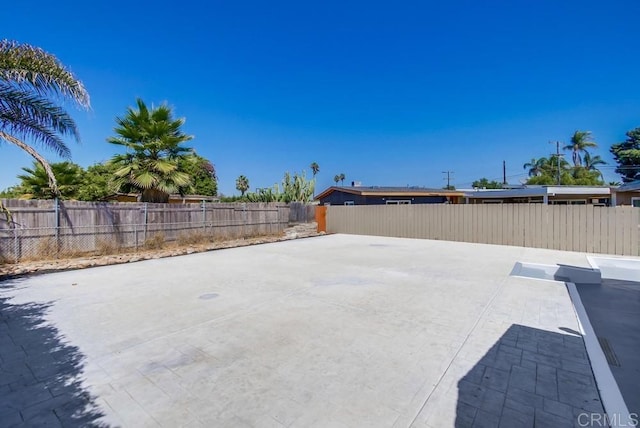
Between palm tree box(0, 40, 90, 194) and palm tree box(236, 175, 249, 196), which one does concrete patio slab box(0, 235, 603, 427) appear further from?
palm tree box(236, 175, 249, 196)

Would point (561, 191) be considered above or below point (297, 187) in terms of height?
below

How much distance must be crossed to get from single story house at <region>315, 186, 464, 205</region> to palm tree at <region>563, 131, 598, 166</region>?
25.5 m

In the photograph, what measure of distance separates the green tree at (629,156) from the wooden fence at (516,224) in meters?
28.2

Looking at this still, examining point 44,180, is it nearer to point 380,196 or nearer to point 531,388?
point 380,196

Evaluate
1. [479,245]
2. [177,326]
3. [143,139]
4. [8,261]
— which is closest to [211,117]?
[143,139]

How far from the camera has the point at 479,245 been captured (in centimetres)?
1172

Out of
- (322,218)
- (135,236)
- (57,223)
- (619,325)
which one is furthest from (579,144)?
(57,223)

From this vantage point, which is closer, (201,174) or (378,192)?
(378,192)

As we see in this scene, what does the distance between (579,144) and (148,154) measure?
47.2 meters

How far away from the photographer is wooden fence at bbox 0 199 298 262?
8.05 meters

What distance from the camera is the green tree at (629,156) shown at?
2925 centimetres

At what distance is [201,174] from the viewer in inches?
1459

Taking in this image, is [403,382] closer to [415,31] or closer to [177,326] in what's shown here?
[177,326]

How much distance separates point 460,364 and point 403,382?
2.34ft
